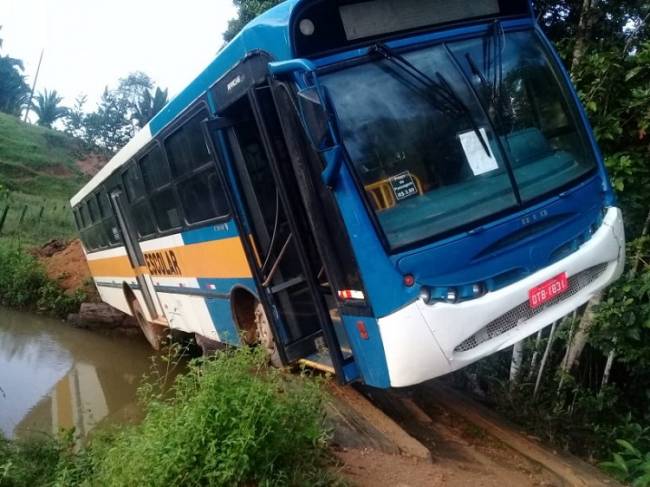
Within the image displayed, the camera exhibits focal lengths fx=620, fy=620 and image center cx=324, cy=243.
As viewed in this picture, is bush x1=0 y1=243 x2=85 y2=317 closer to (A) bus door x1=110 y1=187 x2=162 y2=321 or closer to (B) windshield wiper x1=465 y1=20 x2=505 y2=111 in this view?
(A) bus door x1=110 y1=187 x2=162 y2=321

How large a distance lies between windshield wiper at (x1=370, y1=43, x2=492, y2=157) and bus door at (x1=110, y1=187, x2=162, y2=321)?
5.68 metres

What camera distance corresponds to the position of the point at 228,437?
322 cm

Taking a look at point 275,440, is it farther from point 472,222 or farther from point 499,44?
point 499,44

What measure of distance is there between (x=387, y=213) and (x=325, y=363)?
5.30 feet

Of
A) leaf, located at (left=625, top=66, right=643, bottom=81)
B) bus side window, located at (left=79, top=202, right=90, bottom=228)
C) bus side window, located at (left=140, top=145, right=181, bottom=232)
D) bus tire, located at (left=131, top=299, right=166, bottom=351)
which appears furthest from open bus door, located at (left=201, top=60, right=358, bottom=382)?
bus side window, located at (left=79, top=202, right=90, bottom=228)

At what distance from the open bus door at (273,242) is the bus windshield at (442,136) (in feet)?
2.57

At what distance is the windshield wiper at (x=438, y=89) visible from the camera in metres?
3.78

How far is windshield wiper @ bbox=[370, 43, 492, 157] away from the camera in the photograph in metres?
3.78

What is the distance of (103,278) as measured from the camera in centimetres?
1251

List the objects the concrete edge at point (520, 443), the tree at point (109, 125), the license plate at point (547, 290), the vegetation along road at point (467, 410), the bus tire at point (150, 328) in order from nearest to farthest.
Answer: the vegetation along road at point (467, 410) < the license plate at point (547, 290) < the concrete edge at point (520, 443) < the bus tire at point (150, 328) < the tree at point (109, 125)

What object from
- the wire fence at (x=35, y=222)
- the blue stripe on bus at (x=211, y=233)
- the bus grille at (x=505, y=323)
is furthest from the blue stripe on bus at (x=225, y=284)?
the wire fence at (x=35, y=222)

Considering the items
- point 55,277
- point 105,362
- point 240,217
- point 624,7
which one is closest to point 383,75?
point 240,217

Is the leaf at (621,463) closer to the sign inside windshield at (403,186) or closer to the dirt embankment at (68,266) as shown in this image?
the sign inside windshield at (403,186)

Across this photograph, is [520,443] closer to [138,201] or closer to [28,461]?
[28,461]
